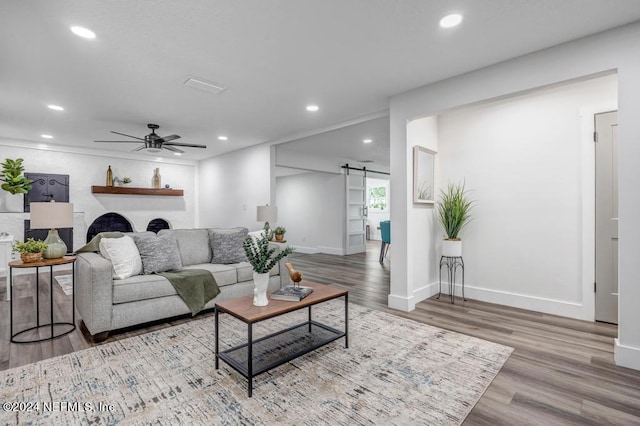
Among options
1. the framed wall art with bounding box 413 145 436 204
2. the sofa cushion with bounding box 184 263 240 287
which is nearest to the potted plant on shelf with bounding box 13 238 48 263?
the sofa cushion with bounding box 184 263 240 287

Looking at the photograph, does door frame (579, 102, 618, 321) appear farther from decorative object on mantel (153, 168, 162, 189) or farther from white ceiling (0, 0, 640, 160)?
decorative object on mantel (153, 168, 162, 189)

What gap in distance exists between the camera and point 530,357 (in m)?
2.46

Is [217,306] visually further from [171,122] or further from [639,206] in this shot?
[171,122]

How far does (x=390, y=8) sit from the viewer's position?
7.00 ft

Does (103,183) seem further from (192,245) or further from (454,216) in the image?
(454,216)

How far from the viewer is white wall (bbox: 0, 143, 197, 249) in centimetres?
602

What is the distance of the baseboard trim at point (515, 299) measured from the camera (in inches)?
130

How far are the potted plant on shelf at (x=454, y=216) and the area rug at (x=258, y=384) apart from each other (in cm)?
131

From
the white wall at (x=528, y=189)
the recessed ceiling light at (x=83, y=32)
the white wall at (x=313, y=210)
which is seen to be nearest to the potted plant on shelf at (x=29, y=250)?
the recessed ceiling light at (x=83, y=32)

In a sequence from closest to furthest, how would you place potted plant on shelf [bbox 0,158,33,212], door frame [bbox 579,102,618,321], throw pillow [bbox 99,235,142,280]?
throw pillow [bbox 99,235,142,280] → door frame [bbox 579,102,618,321] → potted plant on shelf [bbox 0,158,33,212]

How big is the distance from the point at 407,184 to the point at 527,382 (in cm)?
212

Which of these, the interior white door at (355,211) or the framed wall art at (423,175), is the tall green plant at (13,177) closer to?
the framed wall art at (423,175)

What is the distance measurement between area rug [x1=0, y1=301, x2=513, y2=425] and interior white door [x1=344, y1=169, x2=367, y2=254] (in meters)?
5.41

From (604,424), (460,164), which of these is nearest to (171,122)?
(460,164)
